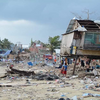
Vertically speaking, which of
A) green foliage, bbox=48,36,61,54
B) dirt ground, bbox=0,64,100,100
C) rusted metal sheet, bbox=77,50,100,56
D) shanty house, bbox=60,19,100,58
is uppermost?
green foliage, bbox=48,36,61,54

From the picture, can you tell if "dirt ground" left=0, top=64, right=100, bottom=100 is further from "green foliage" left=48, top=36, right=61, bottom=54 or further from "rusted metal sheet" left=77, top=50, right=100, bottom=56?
"green foliage" left=48, top=36, right=61, bottom=54

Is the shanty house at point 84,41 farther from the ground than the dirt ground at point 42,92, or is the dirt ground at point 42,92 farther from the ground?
the shanty house at point 84,41

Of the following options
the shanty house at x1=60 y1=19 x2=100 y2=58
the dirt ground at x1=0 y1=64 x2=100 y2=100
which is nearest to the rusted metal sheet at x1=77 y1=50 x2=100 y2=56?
the shanty house at x1=60 y1=19 x2=100 y2=58

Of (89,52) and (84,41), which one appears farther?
(89,52)

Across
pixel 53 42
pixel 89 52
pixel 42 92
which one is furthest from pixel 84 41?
pixel 53 42

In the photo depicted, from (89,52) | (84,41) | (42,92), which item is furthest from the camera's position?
(89,52)

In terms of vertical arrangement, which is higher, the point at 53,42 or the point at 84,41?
the point at 53,42

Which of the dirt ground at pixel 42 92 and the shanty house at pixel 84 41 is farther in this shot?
the shanty house at pixel 84 41

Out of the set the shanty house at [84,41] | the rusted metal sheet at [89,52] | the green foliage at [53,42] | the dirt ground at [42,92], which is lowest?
the dirt ground at [42,92]

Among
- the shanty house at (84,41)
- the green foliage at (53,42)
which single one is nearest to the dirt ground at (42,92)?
the shanty house at (84,41)

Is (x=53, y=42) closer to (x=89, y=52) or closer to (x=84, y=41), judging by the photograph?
(x=89, y=52)

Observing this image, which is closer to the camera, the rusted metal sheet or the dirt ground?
the dirt ground

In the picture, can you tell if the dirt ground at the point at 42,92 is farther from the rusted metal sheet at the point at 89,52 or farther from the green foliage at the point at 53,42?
the green foliage at the point at 53,42

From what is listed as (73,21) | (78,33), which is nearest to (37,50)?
(73,21)
